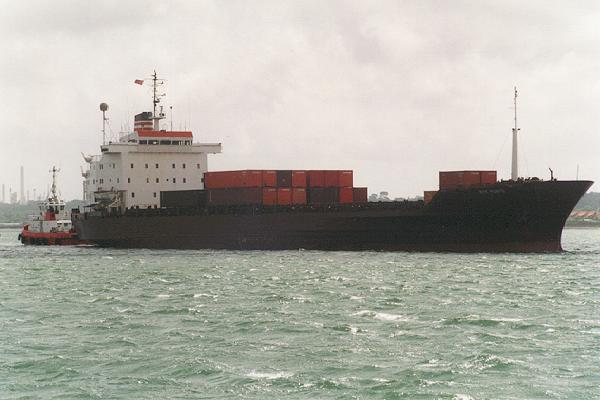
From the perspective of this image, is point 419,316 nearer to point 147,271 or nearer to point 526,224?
point 147,271

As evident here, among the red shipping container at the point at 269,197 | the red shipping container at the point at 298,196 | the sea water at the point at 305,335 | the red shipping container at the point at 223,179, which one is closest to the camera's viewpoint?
the sea water at the point at 305,335

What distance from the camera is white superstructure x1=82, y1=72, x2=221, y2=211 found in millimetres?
58719

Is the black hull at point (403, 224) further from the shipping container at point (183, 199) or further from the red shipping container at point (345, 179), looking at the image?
the red shipping container at point (345, 179)

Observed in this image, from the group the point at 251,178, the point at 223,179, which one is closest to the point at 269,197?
the point at 251,178

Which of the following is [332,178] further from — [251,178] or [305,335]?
[305,335]

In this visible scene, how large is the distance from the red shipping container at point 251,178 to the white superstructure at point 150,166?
1114 cm

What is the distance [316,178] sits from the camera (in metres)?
50.5

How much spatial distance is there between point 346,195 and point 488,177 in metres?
9.69

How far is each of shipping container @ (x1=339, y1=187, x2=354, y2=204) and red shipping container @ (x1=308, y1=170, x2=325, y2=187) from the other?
1357mm

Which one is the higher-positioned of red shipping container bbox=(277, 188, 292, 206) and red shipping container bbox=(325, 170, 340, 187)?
red shipping container bbox=(325, 170, 340, 187)

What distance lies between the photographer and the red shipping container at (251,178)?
49156 millimetres

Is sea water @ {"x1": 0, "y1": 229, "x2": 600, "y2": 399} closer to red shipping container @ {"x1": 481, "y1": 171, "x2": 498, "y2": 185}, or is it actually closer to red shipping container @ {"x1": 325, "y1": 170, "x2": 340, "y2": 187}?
red shipping container @ {"x1": 481, "y1": 171, "x2": 498, "y2": 185}

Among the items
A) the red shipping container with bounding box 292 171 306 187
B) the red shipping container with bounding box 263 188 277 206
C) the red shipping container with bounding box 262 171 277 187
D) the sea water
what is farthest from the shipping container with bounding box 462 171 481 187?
the red shipping container with bounding box 262 171 277 187

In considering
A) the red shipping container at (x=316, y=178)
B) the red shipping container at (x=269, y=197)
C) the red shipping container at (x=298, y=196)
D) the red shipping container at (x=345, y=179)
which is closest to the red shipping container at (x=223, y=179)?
the red shipping container at (x=269, y=197)
